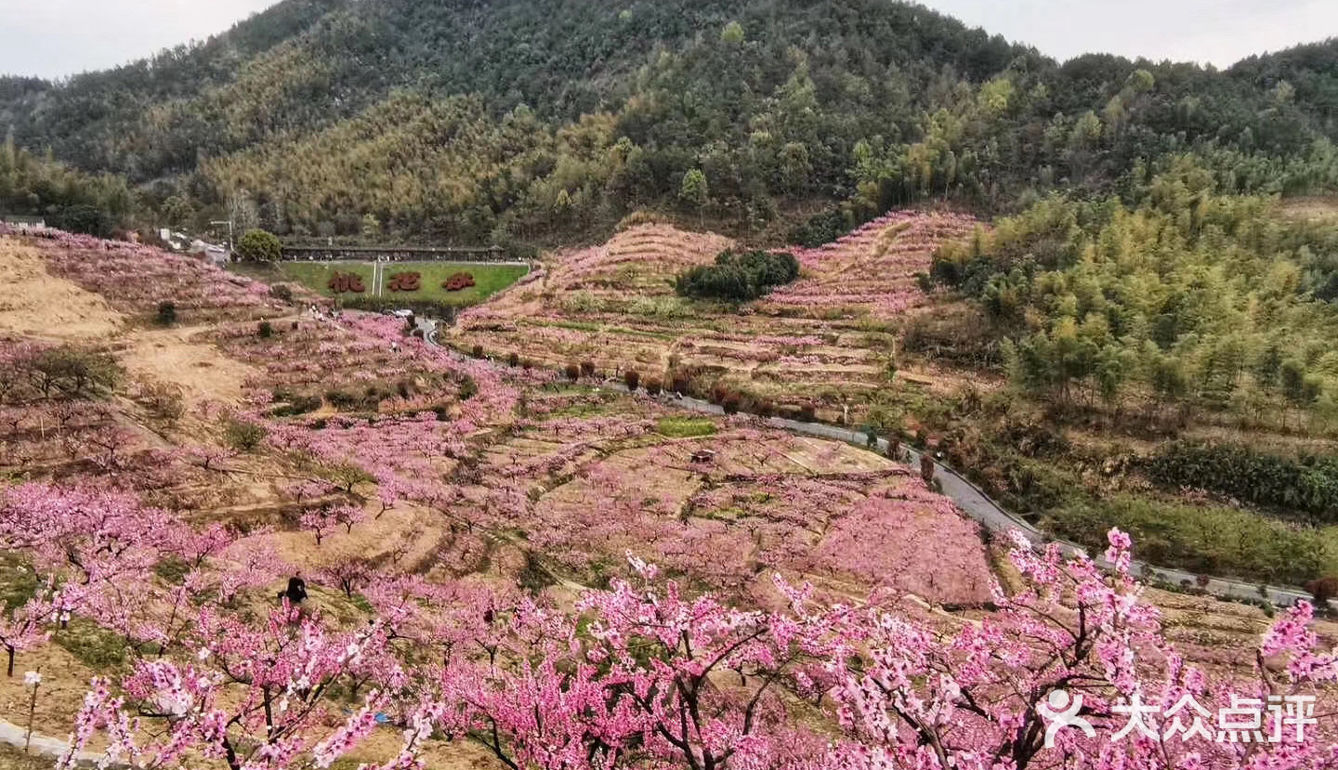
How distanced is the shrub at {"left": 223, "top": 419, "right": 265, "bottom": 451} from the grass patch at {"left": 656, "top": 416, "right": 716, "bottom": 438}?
641 inches

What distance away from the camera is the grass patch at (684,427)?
114 feet

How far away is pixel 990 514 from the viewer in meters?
28.3

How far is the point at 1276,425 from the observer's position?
105 feet

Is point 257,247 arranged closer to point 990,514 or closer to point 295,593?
point 295,593

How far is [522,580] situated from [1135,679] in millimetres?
15408

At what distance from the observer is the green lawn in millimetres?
63188

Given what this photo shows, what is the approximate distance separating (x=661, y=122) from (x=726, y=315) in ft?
127

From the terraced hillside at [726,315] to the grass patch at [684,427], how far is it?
499 cm

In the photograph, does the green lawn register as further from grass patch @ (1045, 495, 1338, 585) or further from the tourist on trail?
the tourist on trail

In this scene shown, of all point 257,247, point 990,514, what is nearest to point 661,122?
point 257,247

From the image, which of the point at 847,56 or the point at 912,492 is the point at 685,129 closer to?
the point at 847,56

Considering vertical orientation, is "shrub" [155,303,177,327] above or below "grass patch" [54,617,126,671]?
above

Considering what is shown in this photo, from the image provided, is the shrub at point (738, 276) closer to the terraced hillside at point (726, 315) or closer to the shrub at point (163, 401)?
the terraced hillside at point (726, 315)
